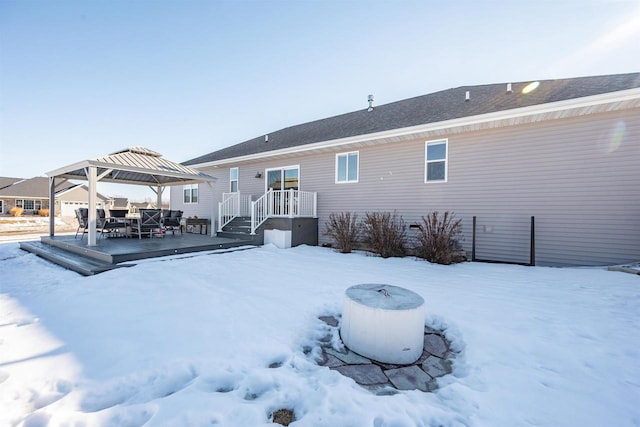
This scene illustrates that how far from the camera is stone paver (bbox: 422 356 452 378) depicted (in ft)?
7.73

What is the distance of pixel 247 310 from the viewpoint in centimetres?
348

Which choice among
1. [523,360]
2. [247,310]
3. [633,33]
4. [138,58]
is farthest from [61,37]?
[633,33]

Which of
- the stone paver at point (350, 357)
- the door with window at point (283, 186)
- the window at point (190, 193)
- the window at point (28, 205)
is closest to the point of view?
the stone paver at point (350, 357)

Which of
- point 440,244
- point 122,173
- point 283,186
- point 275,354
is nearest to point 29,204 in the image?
point 122,173

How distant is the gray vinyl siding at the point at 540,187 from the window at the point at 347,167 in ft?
3.06

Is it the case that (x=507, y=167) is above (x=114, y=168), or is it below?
above

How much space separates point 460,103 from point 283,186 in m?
6.91

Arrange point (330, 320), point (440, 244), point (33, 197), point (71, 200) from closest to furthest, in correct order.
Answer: point (330, 320) → point (440, 244) → point (33, 197) → point (71, 200)

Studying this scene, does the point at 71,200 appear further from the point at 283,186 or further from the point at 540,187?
the point at 540,187

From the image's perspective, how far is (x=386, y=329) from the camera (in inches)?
100

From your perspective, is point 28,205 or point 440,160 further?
point 28,205

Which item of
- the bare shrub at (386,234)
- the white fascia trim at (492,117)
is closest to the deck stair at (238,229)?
the white fascia trim at (492,117)

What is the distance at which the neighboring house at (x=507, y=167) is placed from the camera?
5648mm

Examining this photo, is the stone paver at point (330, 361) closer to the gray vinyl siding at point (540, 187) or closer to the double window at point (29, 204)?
the gray vinyl siding at point (540, 187)
